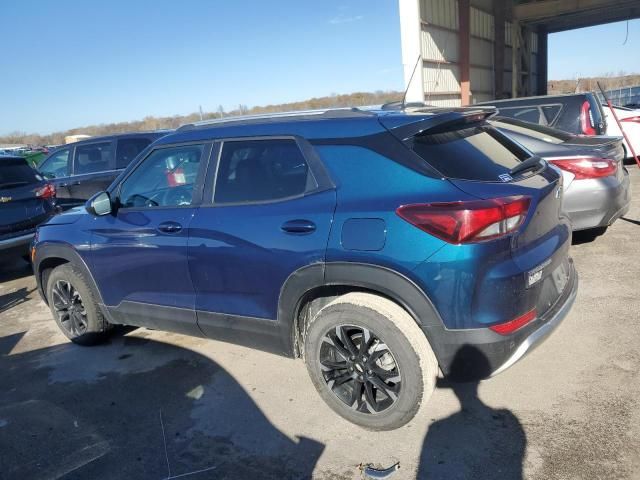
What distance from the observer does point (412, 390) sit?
2760 millimetres

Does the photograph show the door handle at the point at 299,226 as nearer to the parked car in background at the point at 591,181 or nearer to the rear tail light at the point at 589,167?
the parked car in background at the point at 591,181

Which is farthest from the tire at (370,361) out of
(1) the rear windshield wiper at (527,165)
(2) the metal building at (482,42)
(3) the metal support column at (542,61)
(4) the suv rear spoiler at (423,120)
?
(3) the metal support column at (542,61)

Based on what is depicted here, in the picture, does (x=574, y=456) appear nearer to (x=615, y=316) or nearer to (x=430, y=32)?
(x=615, y=316)

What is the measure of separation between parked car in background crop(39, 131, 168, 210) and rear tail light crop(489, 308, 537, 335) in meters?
6.85

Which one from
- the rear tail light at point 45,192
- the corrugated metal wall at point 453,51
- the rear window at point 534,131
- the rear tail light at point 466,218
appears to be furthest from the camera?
the corrugated metal wall at point 453,51

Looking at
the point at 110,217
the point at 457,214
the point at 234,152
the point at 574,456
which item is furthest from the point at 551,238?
the point at 110,217

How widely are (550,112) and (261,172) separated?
18.6 ft

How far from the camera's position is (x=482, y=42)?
64.0 feet

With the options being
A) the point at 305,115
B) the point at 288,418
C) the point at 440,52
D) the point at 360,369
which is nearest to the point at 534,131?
the point at 305,115

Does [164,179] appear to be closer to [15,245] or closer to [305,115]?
[305,115]

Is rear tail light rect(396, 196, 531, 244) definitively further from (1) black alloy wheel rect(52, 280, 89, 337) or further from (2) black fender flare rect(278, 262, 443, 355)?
(1) black alloy wheel rect(52, 280, 89, 337)

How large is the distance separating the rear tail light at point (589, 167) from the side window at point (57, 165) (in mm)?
7876

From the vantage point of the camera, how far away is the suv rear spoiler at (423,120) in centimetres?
284

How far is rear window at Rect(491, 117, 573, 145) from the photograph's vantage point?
5633mm
